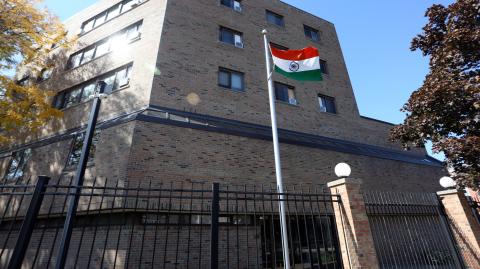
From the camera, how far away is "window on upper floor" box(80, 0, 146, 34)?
17547mm

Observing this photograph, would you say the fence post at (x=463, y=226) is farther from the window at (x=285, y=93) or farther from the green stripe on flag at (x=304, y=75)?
the window at (x=285, y=93)

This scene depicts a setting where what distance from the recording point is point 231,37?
53.4 feet

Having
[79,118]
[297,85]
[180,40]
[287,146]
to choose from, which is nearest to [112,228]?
[79,118]

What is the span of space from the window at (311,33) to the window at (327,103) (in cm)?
533

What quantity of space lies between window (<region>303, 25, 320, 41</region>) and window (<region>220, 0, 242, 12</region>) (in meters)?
5.65

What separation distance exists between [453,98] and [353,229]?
645 centimetres

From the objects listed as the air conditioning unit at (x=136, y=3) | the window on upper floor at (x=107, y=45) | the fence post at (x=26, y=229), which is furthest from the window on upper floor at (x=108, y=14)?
the fence post at (x=26, y=229)

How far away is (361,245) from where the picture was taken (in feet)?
18.2

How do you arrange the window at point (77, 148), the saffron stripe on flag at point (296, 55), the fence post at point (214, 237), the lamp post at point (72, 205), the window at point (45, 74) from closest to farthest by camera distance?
the lamp post at point (72, 205) < the fence post at point (214, 237) < the saffron stripe on flag at point (296, 55) < the window at point (77, 148) < the window at point (45, 74)

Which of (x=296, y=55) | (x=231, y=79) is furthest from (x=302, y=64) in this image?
(x=231, y=79)

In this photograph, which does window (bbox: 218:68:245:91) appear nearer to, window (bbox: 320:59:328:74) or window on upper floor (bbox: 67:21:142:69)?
window on upper floor (bbox: 67:21:142:69)

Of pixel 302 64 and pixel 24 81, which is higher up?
pixel 24 81

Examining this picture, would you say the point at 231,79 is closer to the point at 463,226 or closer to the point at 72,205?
the point at 72,205

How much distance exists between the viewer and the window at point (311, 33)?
20.5m
